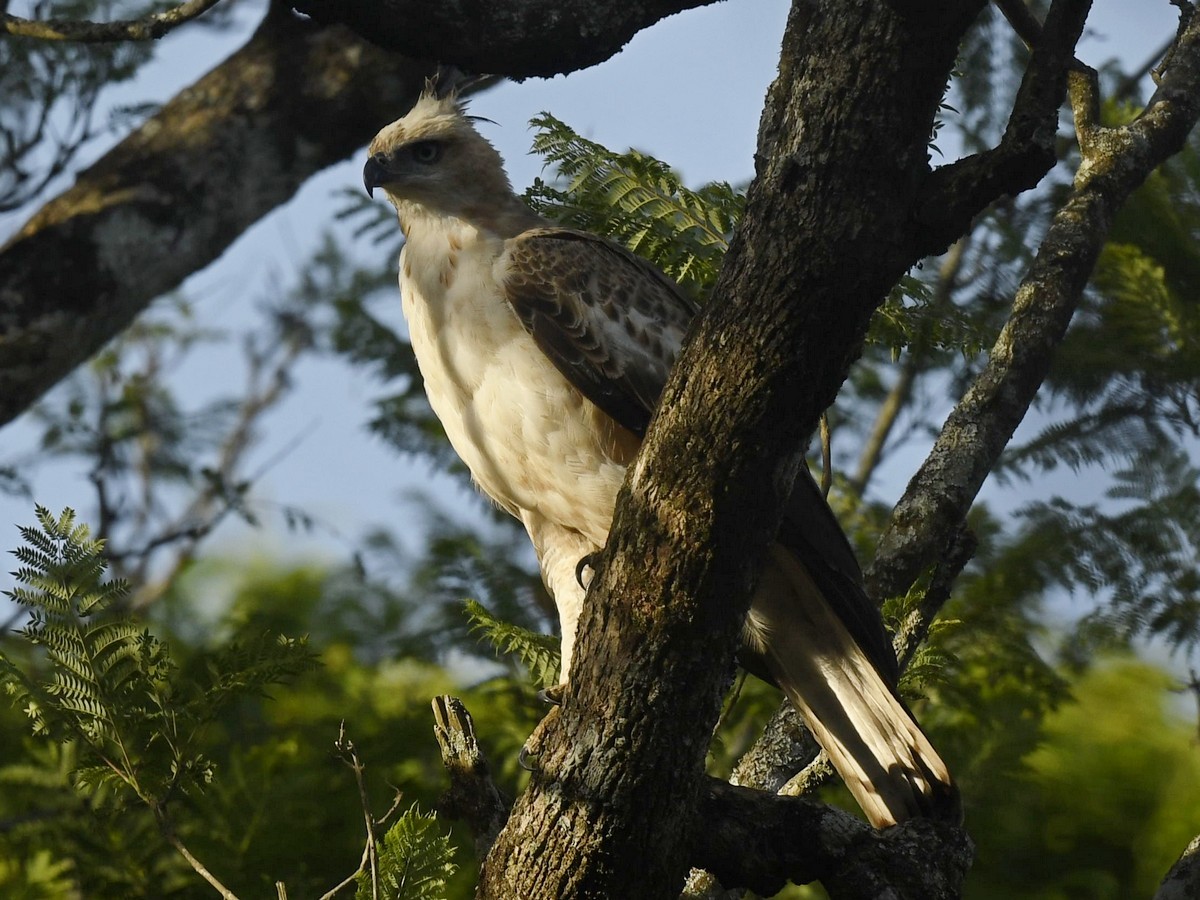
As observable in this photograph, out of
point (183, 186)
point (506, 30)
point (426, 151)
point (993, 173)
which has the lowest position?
point (993, 173)

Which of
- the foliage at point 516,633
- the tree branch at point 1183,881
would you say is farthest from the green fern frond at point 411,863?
the tree branch at point 1183,881

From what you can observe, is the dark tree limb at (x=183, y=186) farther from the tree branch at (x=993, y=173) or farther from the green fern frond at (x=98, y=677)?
the tree branch at (x=993, y=173)

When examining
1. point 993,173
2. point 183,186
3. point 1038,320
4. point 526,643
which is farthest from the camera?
point 183,186

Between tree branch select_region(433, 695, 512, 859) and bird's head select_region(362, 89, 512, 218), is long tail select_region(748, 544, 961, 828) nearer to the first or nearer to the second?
tree branch select_region(433, 695, 512, 859)

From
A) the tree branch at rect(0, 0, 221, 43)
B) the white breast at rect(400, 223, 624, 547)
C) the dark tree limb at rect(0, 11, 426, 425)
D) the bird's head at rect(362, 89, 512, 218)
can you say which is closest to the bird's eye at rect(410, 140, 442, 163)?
the bird's head at rect(362, 89, 512, 218)

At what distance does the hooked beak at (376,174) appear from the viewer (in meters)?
5.24

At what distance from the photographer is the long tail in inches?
158

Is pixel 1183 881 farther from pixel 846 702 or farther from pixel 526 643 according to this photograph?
pixel 526 643

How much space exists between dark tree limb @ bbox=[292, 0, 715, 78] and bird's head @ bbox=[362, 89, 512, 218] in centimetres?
39

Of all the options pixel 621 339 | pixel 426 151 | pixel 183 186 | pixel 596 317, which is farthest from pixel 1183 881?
pixel 183 186

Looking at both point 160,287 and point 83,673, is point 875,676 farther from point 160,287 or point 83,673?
point 160,287

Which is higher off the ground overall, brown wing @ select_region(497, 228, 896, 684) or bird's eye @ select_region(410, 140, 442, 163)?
bird's eye @ select_region(410, 140, 442, 163)

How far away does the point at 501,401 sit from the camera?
4516 millimetres

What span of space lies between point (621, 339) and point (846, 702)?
4.38 ft
